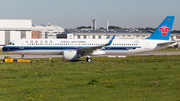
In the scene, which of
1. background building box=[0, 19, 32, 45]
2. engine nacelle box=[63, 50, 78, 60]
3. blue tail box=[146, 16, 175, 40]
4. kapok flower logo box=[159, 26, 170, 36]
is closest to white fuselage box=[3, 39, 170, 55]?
blue tail box=[146, 16, 175, 40]

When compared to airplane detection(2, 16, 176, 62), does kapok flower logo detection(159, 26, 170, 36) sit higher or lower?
higher

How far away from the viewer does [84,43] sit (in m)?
45.2

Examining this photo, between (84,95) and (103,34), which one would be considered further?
(103,34)

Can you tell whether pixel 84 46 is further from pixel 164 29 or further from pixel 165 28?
pixel 165 28

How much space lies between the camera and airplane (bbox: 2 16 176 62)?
42.1 metres

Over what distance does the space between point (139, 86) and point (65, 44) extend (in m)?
26.9

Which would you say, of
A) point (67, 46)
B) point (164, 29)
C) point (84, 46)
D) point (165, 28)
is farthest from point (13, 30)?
point (165, 28)

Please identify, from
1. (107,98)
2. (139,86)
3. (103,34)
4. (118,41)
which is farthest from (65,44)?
(103,34)

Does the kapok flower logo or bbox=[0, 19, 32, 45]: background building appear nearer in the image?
the kapok flower logo

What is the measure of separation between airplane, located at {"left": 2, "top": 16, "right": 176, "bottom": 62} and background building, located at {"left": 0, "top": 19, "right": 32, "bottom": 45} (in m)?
97.5

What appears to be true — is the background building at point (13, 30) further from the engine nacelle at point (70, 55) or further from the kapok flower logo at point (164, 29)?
the engine nacelle at point (70, 55)

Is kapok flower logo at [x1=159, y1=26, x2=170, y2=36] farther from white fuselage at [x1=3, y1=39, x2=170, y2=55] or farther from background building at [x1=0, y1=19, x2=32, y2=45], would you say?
background building at [x1=0, y1=19, x2=32, y2=45]

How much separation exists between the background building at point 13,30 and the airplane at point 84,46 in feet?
320

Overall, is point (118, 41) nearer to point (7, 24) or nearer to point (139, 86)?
point (139, 86)
